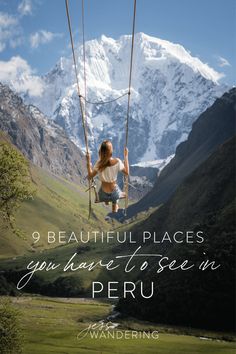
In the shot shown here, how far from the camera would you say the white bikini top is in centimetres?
2659

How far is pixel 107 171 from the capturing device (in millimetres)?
26797

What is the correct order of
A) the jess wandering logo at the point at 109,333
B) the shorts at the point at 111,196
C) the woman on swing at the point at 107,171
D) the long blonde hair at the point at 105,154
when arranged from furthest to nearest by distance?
the jess wandering logo at the point at 109,333, the shorts at the point at 111,196, the woman on swing at the point at 107,171, the long blonde hair at the point at 105,154

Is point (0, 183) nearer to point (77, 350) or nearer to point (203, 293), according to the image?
point (77, 350)

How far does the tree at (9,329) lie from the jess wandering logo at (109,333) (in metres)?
67.8

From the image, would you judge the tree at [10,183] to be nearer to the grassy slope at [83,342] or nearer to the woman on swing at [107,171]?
the woman on swing at [107,171]

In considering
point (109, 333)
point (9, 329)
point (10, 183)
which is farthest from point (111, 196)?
point (109, 333)

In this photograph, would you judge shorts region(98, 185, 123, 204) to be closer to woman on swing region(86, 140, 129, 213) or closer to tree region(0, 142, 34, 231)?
woman on swing region(86, 140, 129, 213)

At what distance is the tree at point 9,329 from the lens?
55.7 metres

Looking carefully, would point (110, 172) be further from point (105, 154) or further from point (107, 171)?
point (105, 154)

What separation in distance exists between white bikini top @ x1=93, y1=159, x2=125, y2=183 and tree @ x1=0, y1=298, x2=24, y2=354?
32.3 meters

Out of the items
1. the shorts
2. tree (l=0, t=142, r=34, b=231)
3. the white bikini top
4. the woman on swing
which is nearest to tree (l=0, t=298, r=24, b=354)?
tree (l=0, t=142, r=34, b=231)

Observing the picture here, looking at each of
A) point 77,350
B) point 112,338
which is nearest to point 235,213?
point 112,338

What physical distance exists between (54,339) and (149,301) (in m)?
46.7

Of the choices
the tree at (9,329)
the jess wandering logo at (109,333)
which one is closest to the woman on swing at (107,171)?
the tree at (9,329)
